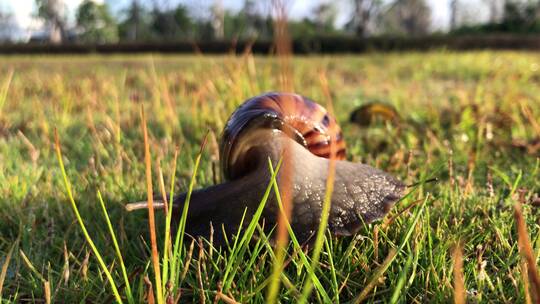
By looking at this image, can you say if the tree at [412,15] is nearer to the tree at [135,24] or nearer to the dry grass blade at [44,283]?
the tree at [135,24]

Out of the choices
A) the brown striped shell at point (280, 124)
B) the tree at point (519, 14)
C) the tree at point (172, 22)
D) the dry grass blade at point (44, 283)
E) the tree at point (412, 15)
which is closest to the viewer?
the dry grass blade at point (44, 283)

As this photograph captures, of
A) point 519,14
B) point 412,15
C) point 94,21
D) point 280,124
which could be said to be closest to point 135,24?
point 94,21

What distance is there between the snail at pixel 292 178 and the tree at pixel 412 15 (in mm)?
44988

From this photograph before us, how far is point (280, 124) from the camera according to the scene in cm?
175

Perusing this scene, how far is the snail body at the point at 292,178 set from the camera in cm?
142

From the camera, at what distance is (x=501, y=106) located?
3.13 meters

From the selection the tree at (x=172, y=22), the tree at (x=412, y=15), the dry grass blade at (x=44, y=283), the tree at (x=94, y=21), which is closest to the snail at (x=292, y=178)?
the dry grass blade at (x=44, y=283)

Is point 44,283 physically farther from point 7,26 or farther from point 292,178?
point 7,26

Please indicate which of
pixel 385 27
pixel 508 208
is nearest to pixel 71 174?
pixel 508 208

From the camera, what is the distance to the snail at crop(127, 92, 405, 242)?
1418 mm

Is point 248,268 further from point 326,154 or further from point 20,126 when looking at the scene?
point 20,126

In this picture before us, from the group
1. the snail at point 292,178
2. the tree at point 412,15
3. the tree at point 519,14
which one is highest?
the tree at point 412,15

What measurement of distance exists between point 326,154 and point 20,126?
2.57 m

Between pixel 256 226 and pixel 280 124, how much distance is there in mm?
483
